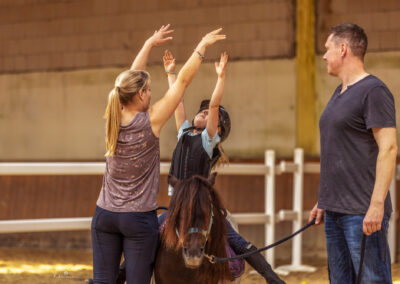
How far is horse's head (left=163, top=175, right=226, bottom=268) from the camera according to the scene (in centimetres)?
279

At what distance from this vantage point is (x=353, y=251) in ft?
8.42

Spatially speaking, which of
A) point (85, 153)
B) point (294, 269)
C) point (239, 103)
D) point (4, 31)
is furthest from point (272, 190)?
point (4, 31)

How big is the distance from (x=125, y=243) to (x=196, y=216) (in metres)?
0.35

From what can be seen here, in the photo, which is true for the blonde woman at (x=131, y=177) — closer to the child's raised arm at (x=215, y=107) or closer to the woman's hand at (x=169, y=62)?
the child's raised arm at (x=215, y=107)

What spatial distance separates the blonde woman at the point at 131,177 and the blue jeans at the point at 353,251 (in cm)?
80

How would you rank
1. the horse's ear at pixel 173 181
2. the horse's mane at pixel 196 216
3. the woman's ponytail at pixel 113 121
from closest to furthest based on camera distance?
1. the woman's ponytail at pixel 113 121
2. the horse's mane at pixel 196 216
3. the horse's ear at pixel 173 181

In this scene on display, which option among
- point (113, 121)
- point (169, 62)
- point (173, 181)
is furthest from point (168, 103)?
point (169, 62)

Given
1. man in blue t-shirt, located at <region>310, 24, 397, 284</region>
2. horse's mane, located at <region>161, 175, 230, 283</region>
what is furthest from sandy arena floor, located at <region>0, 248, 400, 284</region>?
man in blue t-shirt, located at <region>310, 24, 397, 284</region>

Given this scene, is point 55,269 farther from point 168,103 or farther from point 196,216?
point 168,103

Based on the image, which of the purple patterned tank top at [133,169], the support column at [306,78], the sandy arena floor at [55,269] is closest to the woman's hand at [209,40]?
the purple patterned tank top at [133,169]

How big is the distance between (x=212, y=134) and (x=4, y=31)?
22.2 feet

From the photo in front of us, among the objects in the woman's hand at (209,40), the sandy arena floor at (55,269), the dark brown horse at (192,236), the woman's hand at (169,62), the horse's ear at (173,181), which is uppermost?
the woman's hand at (209,40)

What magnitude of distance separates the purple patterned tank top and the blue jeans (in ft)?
2.66

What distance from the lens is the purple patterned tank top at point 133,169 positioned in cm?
275
